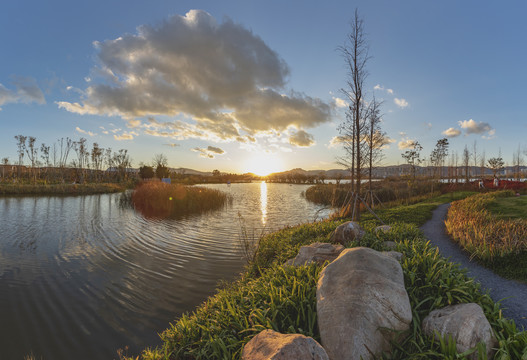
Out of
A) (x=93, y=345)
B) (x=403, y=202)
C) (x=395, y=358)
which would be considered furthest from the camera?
(x=403, y=202)

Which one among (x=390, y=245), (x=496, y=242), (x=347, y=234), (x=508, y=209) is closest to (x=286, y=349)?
(x=390, y=245)

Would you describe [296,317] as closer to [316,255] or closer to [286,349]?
[286,349]

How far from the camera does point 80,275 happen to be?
24.8 feet

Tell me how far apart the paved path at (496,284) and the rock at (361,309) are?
66.6 inches

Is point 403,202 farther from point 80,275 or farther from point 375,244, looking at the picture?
point 80,275

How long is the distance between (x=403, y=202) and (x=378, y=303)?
769 inches

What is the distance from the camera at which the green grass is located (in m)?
8.73

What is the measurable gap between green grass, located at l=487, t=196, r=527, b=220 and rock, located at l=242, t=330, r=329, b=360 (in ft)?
34.7

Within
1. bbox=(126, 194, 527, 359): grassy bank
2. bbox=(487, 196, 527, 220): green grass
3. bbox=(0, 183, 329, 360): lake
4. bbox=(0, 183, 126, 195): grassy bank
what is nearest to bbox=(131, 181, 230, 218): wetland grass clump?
bbox=(0, 183, 329, 360): lake

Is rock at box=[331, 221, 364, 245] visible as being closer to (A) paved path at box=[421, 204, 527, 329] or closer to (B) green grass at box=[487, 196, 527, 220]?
(A) paved path at box=[421, 204, 527, 329]

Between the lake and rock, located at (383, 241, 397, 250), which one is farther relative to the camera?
rock, located at (383, 241, 397, 250)

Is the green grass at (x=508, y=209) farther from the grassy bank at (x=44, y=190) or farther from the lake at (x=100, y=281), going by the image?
the grassy bank at (x=44, y=190)

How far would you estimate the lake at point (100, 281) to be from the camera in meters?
4.75

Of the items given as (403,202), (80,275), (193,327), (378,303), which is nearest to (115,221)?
(80,275)
